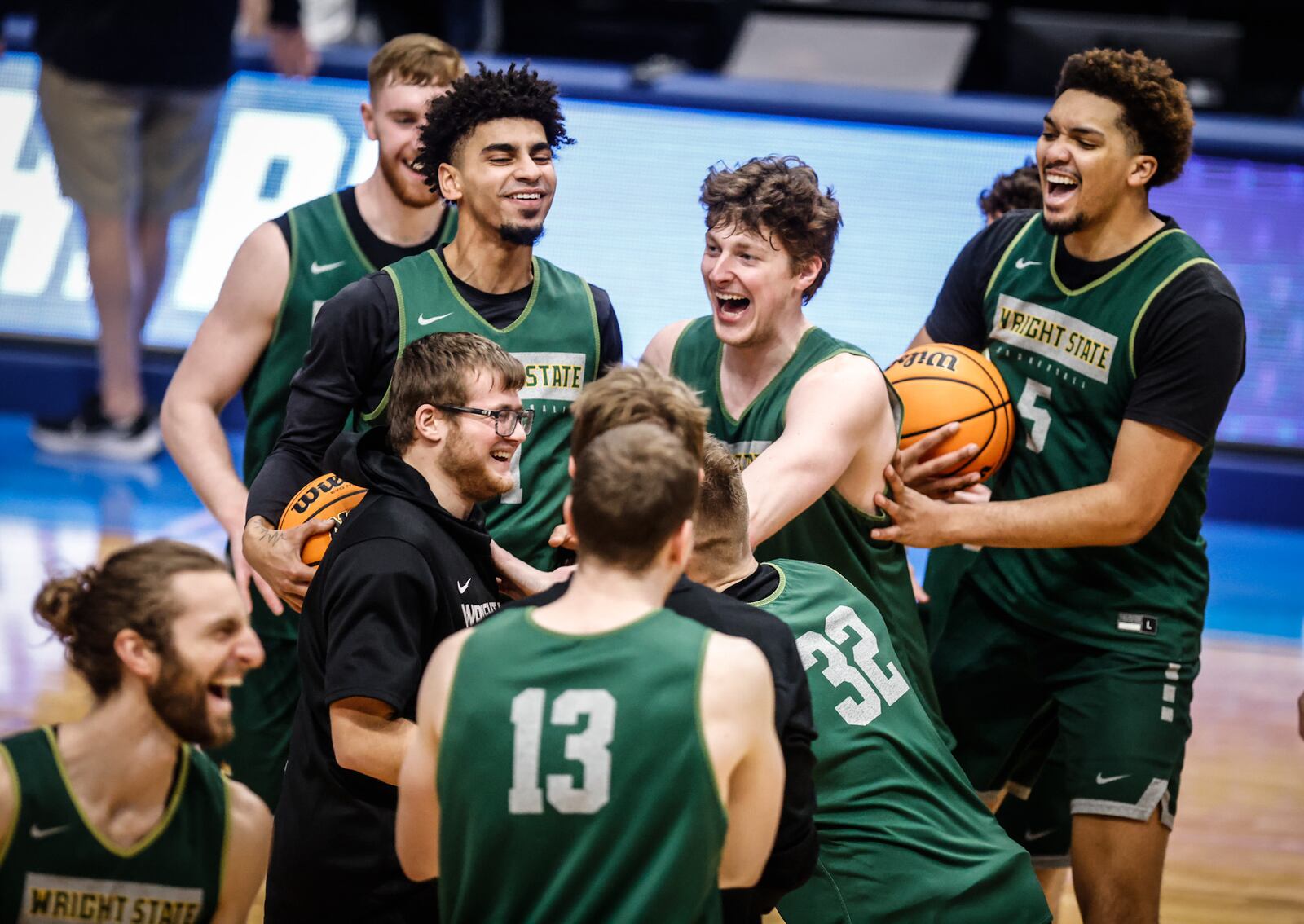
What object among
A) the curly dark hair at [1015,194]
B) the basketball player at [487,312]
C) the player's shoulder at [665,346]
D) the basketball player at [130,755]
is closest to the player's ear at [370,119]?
the basketball player at [487,312]

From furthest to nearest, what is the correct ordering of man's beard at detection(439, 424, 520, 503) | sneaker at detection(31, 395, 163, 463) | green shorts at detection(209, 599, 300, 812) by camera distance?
sneaker at detection(31, 395, 163, 463), green shorts at detection(209, 599, 300, 812), man's beard at detection(439, 424, 520, 503)

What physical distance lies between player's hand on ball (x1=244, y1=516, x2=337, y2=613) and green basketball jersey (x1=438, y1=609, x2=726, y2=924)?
114cm

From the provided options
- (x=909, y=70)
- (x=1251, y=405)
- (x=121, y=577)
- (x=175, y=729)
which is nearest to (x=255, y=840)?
(x=175, y=729)

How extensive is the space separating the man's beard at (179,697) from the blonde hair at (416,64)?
7.87 feet

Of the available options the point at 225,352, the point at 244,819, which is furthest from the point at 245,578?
the point at 244,819

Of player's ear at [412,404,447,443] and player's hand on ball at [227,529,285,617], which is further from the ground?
player's ear at [412,404,447,443]

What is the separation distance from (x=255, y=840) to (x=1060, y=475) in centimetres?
228

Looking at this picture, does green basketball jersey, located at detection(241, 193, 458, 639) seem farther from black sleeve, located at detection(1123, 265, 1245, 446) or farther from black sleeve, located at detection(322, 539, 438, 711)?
black sleeve, located at detection(1123, 265, 1245, 446)

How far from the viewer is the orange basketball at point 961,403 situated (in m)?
4.04

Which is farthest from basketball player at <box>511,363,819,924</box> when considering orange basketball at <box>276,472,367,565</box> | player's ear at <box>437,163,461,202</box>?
player's ear at <box>437,163,461,202</box>

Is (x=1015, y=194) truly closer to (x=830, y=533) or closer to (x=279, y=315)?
(x=830, y=533)

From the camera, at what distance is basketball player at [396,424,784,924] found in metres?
2.29

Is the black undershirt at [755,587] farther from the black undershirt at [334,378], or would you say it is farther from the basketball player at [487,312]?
the black undershirt at [334,378]

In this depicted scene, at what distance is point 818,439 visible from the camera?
3590mm
